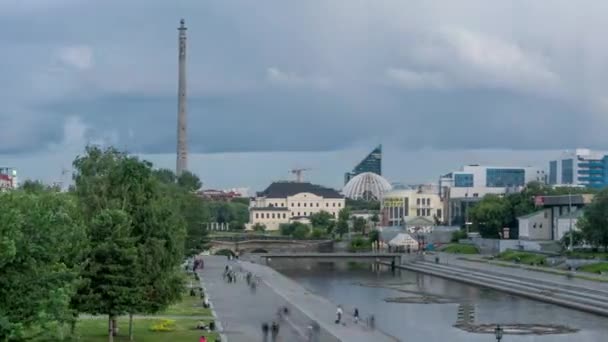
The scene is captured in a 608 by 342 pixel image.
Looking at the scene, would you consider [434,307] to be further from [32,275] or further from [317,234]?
[317,234]

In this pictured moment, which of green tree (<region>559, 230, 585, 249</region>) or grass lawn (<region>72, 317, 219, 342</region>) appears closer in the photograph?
grass lawn (<region>72, 317, 219, 342</region>)

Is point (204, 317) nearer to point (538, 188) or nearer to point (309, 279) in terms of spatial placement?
point (309, 279)

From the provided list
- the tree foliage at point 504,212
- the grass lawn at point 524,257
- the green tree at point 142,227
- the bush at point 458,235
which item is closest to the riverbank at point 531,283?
the grass lawn at point 524,257

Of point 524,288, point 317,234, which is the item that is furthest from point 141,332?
point 317,234

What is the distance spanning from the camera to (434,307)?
7831 cm

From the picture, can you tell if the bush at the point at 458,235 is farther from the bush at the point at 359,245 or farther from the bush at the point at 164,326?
the bush at the point at 164,326

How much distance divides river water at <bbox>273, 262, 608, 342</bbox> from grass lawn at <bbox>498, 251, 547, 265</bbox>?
989cm

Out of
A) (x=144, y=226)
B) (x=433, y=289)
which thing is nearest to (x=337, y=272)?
(x=433, y=289)

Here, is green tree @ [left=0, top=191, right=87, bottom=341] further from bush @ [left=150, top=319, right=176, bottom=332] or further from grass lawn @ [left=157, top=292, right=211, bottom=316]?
grass lawn @ [left=157, top=292, right=211, bottom=316]

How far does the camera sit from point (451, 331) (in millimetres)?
61906

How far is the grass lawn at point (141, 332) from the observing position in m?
47.0

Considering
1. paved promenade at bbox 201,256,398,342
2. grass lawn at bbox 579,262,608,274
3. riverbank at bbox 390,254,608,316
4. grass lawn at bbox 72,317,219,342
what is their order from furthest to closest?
grass lawn at bbox 579,262,608,274 < riverbank at bbox 390,254,608,316 < paved promenade at bbox 201,256,398,342 < grass lawn at bbox 72,317,219,342

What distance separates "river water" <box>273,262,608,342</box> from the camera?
197 feet

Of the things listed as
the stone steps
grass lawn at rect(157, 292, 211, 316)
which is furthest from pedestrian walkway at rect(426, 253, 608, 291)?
grass lawn at rect(157, 292, 211, 316)
